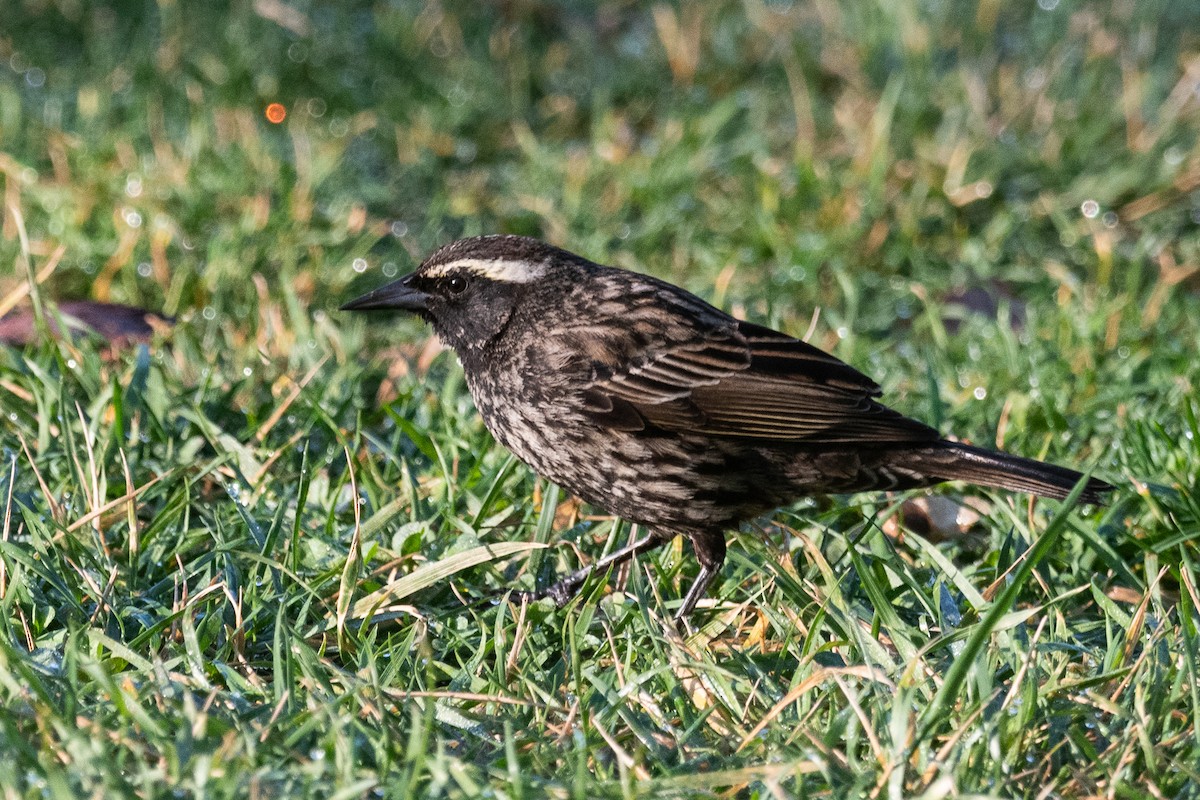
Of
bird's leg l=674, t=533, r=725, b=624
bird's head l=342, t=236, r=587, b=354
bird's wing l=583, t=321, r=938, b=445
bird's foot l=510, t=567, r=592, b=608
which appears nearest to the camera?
bird's foot l=510, t=567, r=592, b=608

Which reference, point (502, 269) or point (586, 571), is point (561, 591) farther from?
point (502, 269)

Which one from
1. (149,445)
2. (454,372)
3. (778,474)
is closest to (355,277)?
(454,372)

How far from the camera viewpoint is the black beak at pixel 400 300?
5074 millimetres

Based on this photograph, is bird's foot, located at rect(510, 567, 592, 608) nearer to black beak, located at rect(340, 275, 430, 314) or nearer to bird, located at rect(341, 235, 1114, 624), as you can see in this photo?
bird, located at rect(341, 235, 1114, 624)

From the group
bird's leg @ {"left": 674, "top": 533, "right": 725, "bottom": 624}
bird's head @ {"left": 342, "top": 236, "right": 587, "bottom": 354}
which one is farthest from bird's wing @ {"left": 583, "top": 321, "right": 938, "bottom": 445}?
bird's head @ {"left": 342, "top": 236, "right": 587, "bottom": 354}

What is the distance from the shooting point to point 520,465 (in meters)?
5.20

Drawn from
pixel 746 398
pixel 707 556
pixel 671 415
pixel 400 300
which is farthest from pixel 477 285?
pixel 707 556

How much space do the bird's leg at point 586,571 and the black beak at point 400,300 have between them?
109cm

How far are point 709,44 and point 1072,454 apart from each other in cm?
457

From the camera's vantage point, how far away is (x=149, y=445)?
16.8 feet

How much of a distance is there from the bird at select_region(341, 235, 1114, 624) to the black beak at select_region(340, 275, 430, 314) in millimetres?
124

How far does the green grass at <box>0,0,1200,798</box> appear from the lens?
351 centimetres

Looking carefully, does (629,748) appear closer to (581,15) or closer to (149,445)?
(149,445)

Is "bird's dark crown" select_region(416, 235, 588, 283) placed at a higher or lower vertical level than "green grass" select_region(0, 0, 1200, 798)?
higher
